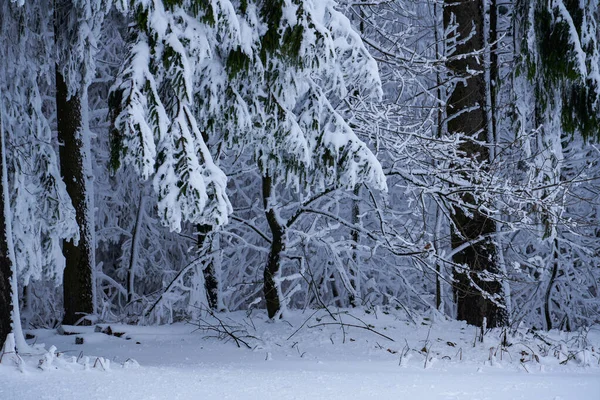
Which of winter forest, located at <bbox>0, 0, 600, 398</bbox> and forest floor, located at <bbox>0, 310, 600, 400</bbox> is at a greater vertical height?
winter forest, located at <bbox>0, 0, 600, 398</bbox>

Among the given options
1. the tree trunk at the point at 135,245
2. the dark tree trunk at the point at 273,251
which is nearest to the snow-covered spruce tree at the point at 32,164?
the dark tree trunk at the point at 273,251

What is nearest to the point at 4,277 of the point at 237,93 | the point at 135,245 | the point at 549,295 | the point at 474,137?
the point at 237,93

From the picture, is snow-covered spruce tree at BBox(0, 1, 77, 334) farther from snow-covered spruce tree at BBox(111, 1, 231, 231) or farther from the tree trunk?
the tree trunk

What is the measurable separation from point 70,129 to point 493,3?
6369 mm

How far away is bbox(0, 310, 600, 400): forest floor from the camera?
446 cm

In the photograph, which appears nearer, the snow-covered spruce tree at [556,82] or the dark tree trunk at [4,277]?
the dark tree trunk at [4,277]

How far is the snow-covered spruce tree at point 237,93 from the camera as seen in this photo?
215 inches

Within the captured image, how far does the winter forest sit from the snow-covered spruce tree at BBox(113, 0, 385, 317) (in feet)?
0.06

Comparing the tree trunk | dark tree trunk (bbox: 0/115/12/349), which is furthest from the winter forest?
the tree trunk

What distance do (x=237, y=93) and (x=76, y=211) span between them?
3.84 metres

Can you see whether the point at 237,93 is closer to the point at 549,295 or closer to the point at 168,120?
the point at 168,120

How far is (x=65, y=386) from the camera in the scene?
451 cm

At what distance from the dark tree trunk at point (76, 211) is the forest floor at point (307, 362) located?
552 millimetres

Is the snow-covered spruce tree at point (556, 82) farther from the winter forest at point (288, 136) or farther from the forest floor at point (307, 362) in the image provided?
the forest floor at point (307, 362)
